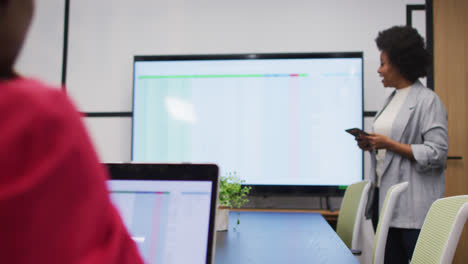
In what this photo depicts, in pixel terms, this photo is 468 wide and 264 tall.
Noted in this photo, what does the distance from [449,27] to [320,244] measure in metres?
2.78

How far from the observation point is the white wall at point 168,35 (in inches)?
140

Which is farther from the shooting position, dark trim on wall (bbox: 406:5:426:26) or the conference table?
dark trim on wall (bbox: 406:5:426:26)

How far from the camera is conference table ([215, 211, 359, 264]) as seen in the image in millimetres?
1256

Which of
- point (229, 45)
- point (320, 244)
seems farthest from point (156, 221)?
point (229, 45)

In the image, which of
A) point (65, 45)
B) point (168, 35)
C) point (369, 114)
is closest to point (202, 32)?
point (168, 35)

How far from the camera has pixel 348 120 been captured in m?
3.34

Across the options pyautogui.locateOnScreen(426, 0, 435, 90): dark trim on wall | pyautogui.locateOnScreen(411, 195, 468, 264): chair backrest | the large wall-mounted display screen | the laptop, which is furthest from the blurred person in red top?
pyautogui.locateOnScreen(426, 0, 435, 90): dark trim on wall

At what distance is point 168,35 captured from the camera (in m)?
3.71

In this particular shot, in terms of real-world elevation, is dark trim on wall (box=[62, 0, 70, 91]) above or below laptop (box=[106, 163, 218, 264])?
above

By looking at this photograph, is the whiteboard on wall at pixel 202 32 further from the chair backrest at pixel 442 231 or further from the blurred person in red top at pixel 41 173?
the blurred person in red top at pixel 41 173

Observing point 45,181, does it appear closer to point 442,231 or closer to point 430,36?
point 442,231

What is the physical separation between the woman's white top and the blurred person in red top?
2253 mm

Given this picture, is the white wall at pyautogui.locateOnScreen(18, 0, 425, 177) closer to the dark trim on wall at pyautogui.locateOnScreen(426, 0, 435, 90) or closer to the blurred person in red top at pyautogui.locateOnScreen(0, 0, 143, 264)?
the dark trim on wall at pyautogui.locateOnScreen(426, 0, 435, 90)

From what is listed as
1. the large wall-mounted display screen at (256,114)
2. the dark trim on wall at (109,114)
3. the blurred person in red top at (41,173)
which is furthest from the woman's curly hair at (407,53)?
the blurred person in red top at (41,173)
